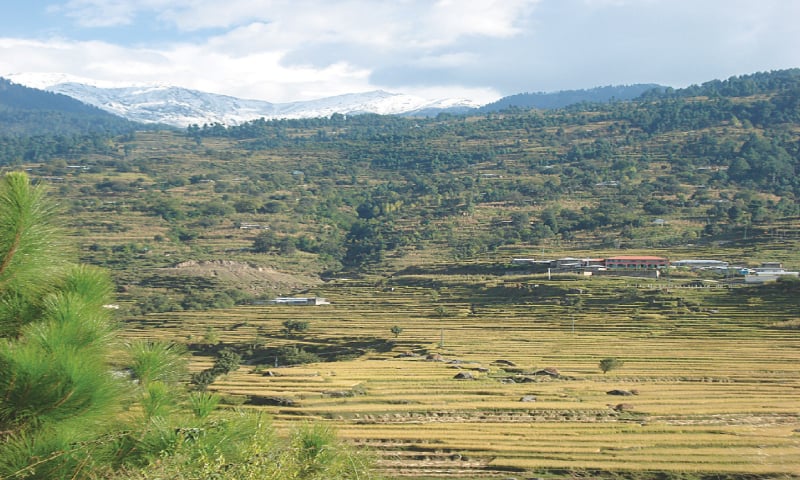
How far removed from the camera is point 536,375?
44219mm

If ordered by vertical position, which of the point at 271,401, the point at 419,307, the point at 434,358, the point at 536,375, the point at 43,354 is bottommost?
the point at 419,307

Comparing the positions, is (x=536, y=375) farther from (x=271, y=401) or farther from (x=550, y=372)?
(x=271, y=401)

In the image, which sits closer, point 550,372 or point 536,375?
point 536,375

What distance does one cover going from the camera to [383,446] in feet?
101

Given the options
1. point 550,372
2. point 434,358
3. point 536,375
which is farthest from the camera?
point 434,358

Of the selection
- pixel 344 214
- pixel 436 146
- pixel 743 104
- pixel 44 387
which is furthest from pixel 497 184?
pixel 44 387

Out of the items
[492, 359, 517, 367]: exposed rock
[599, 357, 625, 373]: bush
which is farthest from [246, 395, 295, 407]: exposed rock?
[599, 357, 625, 373]: bush

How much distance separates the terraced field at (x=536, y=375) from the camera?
29750mm

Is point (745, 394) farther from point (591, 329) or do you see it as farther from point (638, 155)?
point (638, 155)

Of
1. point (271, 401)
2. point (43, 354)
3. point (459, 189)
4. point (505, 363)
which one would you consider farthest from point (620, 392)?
point (459, 189)

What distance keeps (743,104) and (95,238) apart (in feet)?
419

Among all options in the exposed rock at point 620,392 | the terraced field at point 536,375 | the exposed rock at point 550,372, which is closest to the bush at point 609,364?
the terraced field at point 536,375

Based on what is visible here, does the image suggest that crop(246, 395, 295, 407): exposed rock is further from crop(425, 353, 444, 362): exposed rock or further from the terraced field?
crop(425, 353, 444, 362): exposed rock

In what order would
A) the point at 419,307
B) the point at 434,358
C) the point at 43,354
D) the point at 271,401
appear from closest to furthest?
the point at 43,354
the point at 271,401
the point at 434,358
the point at 419,307
